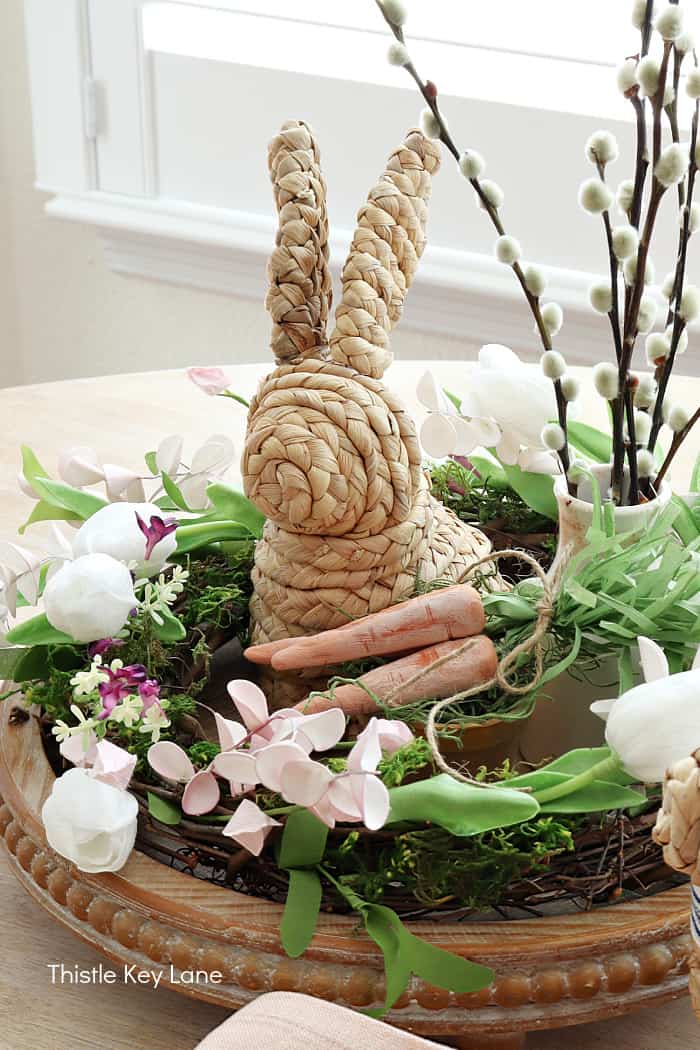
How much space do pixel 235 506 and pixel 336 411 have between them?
22 cm

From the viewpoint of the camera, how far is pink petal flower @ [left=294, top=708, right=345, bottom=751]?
1.98 ft

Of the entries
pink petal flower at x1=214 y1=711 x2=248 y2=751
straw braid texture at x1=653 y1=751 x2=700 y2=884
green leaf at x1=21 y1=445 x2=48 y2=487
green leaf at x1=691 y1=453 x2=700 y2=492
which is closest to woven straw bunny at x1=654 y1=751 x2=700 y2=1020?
straw braid texture at x1=653 y1=751 x2=700 y2=884

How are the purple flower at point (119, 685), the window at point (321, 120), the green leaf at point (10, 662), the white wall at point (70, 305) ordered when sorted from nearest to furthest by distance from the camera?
the purple flower at point (119, 685) < the green leaf at point (10, 662) < the window at point (321, 120) < the white wall at point (70, 305)

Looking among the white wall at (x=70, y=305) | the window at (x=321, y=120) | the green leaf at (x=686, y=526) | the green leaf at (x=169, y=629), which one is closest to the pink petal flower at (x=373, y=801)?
the green leaf at (x=169, y=629)

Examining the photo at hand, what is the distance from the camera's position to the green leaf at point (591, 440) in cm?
89

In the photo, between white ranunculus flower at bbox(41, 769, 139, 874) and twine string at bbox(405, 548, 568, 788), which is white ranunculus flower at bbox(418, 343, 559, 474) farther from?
white ranunculus flower at bbox(41, 769, 139, 874)

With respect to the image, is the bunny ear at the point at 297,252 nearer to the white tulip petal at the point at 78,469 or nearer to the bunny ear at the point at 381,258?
the bunny ear at the point at 381,258

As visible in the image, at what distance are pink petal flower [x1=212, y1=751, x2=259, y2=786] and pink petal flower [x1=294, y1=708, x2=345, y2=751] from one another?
0.08ft

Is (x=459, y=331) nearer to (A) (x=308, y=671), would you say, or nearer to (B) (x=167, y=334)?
(B) (x=167, y=334)

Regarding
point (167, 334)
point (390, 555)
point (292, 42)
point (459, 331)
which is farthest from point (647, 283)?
point (167, 334)

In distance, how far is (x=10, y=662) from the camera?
782 mm

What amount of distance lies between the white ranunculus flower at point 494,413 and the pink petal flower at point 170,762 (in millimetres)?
266

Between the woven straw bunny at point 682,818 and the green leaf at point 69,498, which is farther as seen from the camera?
the green leaf at point 69,498

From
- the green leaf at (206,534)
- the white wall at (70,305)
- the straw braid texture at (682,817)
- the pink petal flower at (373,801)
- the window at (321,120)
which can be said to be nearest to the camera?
the straw braid texture at (682,817)
